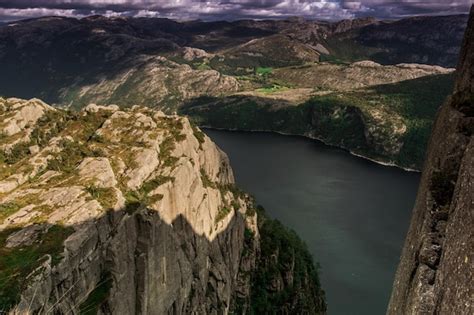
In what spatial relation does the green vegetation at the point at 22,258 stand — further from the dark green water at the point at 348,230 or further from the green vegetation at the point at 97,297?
the dark green water at the point at 348,230

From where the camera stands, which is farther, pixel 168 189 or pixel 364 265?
pixel 364 265

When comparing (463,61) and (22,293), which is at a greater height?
(463,61)

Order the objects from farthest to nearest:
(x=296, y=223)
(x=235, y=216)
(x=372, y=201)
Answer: (x=372, y=201) → (x=296, y=223) → (x=235, y=216)

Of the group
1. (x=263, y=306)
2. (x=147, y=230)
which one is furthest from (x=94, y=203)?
(x=263, y=306)

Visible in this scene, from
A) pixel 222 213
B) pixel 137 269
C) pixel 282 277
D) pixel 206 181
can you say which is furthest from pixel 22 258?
pixel 282 277

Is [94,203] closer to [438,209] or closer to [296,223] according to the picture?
[438,209]

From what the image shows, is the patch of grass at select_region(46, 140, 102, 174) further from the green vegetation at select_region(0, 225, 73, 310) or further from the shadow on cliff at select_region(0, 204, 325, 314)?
the green vegetation at select_region(0, 225, 73, 310)

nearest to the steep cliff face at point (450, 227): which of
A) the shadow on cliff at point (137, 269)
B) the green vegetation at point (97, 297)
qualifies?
the shadow on cliff at point (137, 269)

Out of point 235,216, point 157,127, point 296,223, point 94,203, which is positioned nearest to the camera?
point 94,203
